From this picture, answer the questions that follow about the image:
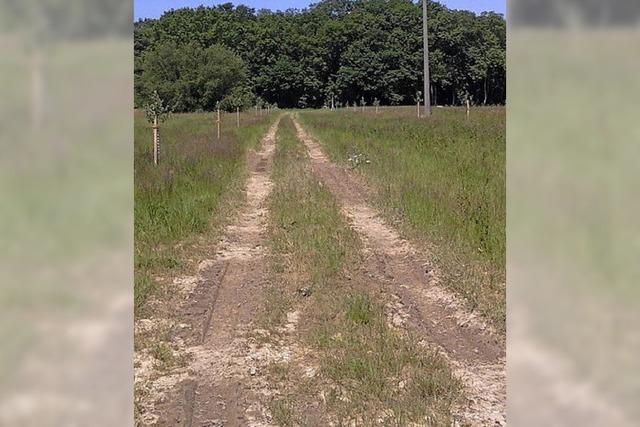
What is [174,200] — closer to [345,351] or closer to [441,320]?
[441,320]

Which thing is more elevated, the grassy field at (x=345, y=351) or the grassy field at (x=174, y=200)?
the grassy field at (x=174, y=200)

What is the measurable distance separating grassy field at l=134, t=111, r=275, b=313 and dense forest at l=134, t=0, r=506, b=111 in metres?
48.8

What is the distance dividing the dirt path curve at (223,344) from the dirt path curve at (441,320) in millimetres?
974

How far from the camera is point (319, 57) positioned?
3199 inches
